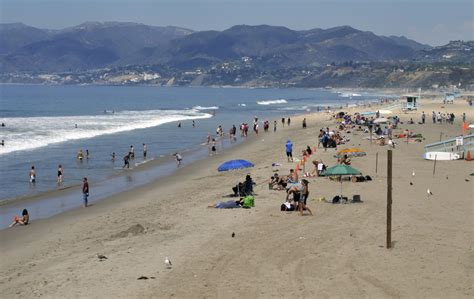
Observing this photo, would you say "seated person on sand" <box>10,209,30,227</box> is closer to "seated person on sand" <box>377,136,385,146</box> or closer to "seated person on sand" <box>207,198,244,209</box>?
"seated person on sand" <box>207,198,244,209</box>

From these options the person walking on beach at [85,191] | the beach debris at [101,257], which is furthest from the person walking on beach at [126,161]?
the beach debris at [101,257]

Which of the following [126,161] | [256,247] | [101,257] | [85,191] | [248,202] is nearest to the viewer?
[101,257]

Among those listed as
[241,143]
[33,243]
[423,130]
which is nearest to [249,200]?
[33,243]

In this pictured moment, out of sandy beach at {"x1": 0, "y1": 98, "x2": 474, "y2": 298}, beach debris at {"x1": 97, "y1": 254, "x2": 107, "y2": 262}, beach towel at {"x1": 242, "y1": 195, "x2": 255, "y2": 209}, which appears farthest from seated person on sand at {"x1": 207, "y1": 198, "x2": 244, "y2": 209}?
beach debris at {"x1": 97, "y1": 254, "x2": 107, "y2": 262}

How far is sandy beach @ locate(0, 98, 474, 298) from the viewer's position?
13234 millimetres

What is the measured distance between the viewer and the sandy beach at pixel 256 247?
43.4ft

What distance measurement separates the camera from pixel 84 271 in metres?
14.6

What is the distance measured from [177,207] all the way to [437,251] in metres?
9.42

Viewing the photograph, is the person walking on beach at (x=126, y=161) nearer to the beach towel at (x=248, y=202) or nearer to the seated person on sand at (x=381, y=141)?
the seated person on sand at (x=381, y=141)

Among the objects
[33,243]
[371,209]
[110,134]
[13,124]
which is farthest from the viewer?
[13,124]

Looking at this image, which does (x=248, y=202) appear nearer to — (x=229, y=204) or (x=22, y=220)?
(x=229, y=204)

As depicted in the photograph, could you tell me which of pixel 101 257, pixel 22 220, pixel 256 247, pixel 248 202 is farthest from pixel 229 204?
pixel 101 257

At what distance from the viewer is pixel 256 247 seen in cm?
1598

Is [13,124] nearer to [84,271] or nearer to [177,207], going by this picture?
[177,207]
